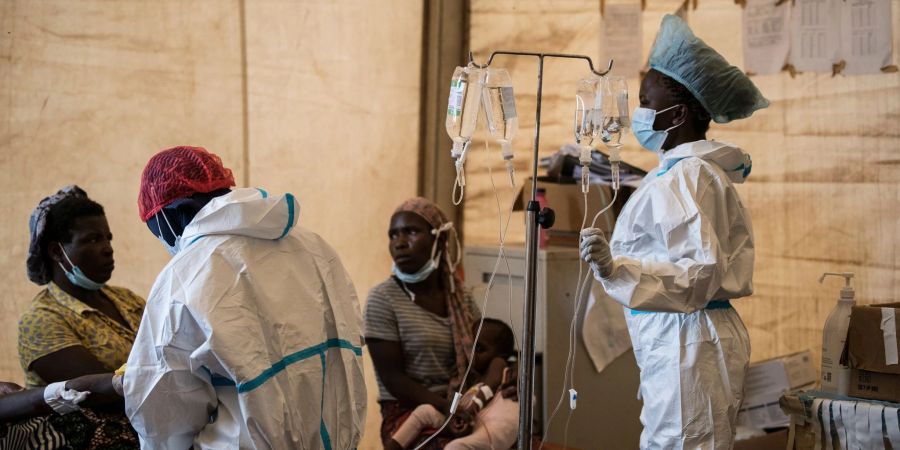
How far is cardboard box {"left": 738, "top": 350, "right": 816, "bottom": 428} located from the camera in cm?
342

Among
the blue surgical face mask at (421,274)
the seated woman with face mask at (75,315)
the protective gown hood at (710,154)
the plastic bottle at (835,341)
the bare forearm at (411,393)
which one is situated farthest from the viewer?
the blue surgical face mask at (421,274)

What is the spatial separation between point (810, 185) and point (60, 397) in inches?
117

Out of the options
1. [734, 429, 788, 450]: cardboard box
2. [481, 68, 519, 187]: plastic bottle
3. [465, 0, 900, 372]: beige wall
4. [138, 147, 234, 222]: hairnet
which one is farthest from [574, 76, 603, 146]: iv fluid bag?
[465, 0, 900, 372]: beige wall

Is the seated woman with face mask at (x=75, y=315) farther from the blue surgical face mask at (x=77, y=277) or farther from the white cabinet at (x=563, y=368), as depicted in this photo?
the white cabinet at (x=563, y=368)

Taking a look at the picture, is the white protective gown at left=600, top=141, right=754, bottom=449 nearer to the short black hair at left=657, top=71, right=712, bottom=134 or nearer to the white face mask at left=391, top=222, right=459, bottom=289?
the short black hair at left=657, top=71, right=712, bottom=134

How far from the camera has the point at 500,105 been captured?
2.11m

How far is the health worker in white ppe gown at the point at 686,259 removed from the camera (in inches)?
86.9

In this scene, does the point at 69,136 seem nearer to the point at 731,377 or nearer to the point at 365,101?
the point at 365,101

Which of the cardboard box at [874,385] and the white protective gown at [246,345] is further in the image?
the cardboard box at [874,385]

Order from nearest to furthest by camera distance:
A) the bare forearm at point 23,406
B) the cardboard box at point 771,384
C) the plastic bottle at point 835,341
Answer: the bare forearm at point 23,406 → the plastic bottle at point 835,341 → the cardboard box at point 771,384

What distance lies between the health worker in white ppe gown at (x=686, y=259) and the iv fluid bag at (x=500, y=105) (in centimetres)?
39

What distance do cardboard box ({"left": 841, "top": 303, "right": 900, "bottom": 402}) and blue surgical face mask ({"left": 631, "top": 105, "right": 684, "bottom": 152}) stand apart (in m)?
0.77

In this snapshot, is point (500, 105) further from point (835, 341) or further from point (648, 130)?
point (835, 341)

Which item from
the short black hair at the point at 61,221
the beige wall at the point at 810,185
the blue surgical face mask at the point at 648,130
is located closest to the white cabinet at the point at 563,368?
the beige wall at the point at 810,185
